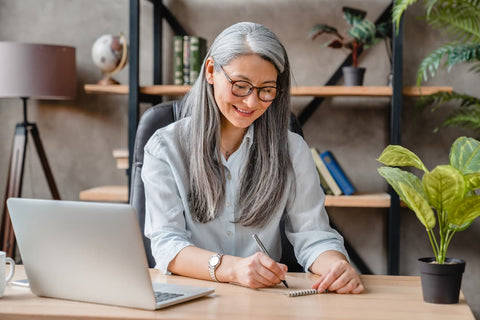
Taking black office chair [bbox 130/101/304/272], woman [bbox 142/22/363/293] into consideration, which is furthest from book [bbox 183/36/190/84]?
woman [bbox 142/22/363/293]

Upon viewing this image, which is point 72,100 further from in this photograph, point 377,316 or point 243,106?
point 377,316

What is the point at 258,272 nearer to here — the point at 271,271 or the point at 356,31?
the point at 271,271

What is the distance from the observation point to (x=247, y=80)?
155 centimetres

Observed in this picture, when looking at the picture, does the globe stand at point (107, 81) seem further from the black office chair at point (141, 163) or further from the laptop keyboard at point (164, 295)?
the laptop keyboard at point (164, 295)

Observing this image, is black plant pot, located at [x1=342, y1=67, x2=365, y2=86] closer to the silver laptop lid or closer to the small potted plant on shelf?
the small potted plant on shelf

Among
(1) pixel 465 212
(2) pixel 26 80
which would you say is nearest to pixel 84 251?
(1) pixel 465 212

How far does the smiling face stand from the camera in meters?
1.55

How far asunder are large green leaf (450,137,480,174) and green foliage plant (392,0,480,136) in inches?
53.9

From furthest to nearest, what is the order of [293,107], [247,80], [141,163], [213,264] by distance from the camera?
[293,107]
[141,163]
[247,80]
[213,264]

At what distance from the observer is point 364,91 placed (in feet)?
9.14

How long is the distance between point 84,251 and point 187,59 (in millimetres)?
1907

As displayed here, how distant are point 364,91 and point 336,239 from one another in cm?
131

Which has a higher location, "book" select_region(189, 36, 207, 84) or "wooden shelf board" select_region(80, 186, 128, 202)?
"book" select_region(189, 36, 207, 84)

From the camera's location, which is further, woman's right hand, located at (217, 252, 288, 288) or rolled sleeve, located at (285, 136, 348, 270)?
rolled sleeve, located at (285, 136, 348, 270)
